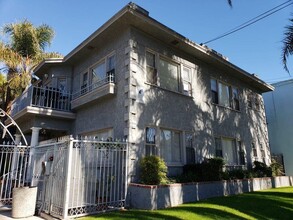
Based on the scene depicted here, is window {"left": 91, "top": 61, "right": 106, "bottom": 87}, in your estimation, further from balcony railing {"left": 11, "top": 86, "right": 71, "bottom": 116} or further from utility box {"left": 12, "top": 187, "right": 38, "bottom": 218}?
utility box {"left": 12, "top": 187, "right": 38, "bottom": 218}

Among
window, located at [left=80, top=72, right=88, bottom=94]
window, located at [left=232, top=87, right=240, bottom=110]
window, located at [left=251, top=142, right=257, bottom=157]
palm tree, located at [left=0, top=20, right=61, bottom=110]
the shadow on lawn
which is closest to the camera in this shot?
the shadow on lawn

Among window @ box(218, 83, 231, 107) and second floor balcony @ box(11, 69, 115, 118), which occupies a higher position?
window @ box(218, 83, 231, 107)

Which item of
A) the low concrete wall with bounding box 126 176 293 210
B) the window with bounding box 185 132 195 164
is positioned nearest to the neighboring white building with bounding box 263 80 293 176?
the low concrete wall with bounding box 126 176 293 210

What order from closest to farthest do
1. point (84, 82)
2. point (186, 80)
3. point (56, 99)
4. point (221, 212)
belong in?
1. point (221, 212)
2. point (186, 80)
3. point (56, 99)
4. point (84, 82)

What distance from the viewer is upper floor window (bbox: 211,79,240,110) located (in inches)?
607

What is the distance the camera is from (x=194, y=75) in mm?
13891

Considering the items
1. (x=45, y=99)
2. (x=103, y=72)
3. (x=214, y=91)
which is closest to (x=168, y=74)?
(x=103, y=72)

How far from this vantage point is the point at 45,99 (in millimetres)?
13531

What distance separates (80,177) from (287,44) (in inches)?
418

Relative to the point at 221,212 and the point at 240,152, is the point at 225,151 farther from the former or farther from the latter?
the point at 221,212

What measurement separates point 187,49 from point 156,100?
3.81 m

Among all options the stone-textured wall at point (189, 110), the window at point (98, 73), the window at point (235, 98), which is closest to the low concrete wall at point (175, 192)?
the stone-textured wall at point (189, 110)

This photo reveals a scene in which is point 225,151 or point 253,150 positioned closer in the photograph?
point 225,151

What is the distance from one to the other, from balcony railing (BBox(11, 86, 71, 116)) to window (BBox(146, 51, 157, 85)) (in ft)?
17.2
